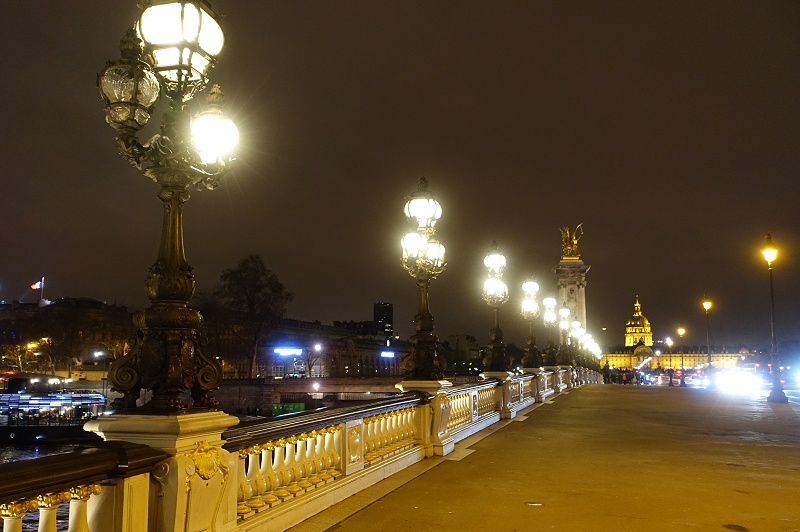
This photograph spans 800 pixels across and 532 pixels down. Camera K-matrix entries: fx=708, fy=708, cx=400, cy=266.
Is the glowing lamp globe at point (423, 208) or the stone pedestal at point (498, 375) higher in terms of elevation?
the glowing lamp globe at point (423, 208)

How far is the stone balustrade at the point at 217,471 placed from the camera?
4.18 m

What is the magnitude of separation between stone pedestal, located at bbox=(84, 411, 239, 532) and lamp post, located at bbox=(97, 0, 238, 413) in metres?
0.27

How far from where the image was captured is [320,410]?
27.9 feet

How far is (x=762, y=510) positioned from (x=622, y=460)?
12.8ft

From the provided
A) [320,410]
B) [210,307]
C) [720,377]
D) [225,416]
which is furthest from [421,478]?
[210,307]

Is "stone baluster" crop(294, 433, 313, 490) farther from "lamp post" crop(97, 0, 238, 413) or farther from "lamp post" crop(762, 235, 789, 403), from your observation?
"lamp post" crop(762, 235, 789, 403)

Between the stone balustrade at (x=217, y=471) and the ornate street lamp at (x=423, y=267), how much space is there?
1530 millimetres

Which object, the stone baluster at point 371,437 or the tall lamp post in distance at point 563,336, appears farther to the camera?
the tall lamp post in distance at point 563,336

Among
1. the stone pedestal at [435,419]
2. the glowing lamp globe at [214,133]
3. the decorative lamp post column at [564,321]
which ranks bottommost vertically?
the stone pedestal at [435,419]

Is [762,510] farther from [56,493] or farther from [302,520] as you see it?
[56,493]

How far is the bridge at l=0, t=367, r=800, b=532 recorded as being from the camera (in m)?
4.68

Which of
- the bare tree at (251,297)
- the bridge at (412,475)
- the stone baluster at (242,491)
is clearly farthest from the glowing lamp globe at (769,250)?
the bare tree at (251,297)

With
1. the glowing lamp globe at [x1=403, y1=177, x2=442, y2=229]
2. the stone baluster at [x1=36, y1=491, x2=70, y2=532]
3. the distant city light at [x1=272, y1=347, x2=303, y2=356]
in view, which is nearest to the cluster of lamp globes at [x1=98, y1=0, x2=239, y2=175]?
the stone baluster at [x1=36, y1=491, x2=70, y2=532]

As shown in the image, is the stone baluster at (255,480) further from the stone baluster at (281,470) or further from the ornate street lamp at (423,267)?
the ornate street lamp at (423,267)
